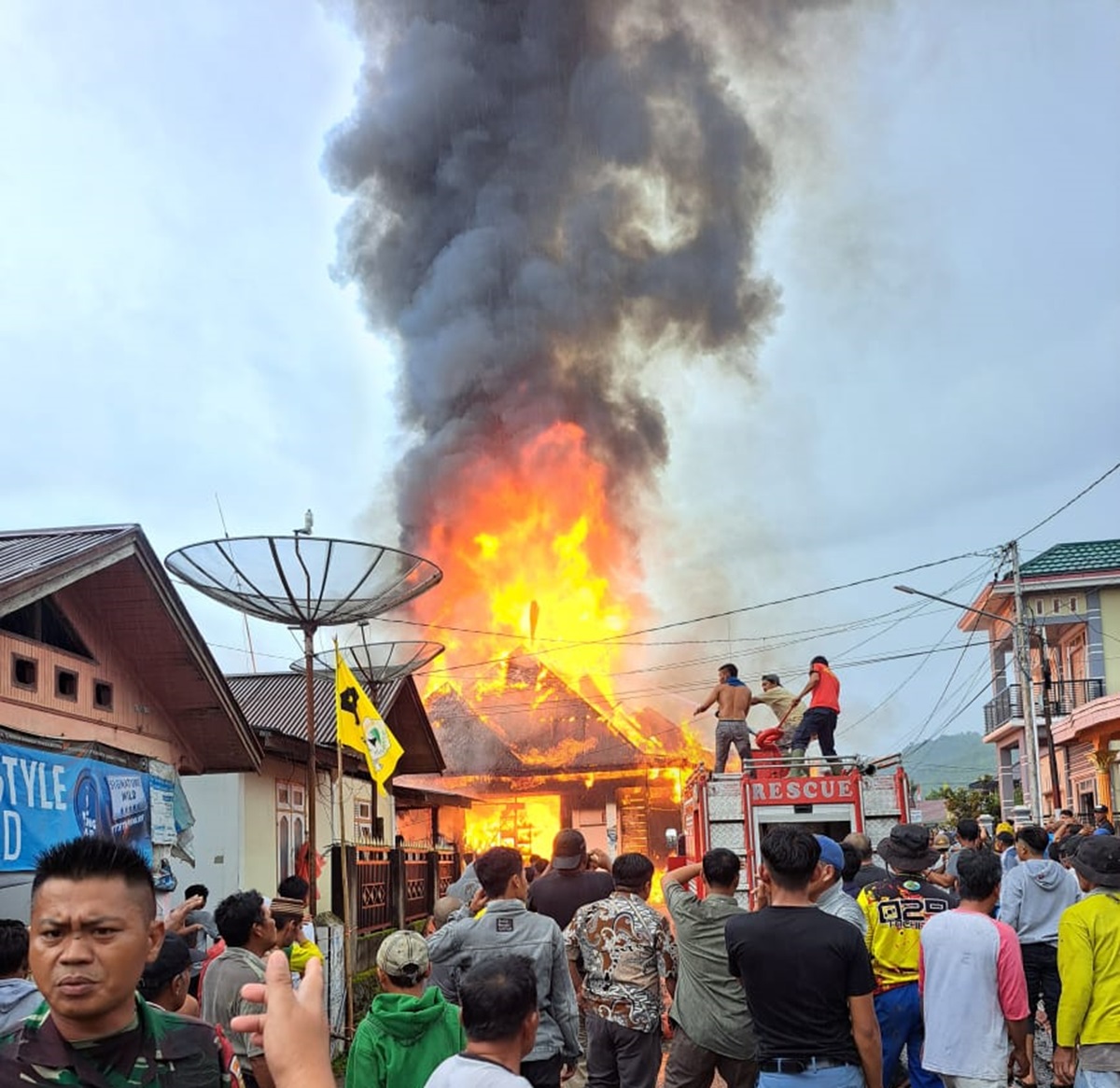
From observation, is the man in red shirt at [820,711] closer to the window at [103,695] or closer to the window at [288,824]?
the window at [103,695]

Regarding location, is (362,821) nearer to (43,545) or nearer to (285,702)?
(285,702)

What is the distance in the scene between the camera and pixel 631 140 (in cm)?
4694

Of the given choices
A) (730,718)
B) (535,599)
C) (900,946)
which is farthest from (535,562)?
(900,946)

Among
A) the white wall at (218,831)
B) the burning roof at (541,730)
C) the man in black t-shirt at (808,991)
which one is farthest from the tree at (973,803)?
the man in black t-shirt at (808,991)

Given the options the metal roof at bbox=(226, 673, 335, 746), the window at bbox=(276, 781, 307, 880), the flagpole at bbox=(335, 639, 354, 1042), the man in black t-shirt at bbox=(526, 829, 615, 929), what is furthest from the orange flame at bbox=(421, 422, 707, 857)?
the man in black t-shirt at bbox=(526, 829, 615, 929)

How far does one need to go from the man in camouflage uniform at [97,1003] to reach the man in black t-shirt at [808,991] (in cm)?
251

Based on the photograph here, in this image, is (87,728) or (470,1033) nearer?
(470,1033)

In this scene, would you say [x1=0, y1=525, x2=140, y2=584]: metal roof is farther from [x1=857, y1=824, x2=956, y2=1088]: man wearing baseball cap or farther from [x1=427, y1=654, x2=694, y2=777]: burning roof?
[x1=427, y1=654, x2=694, y2=777]: burning roof

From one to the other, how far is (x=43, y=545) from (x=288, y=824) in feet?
29.1

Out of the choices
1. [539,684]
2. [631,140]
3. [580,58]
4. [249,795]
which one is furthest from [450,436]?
[249,795]

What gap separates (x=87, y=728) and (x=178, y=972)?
7552 mm

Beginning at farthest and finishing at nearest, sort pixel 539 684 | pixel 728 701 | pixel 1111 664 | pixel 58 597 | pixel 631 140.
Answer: pixel 631 140 < pixel 539 684 < pixel 1111 664 < pixel 728 701 < pixel 58 597

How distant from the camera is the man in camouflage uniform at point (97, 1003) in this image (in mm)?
2074

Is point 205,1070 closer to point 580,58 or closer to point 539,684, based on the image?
point 539,684
